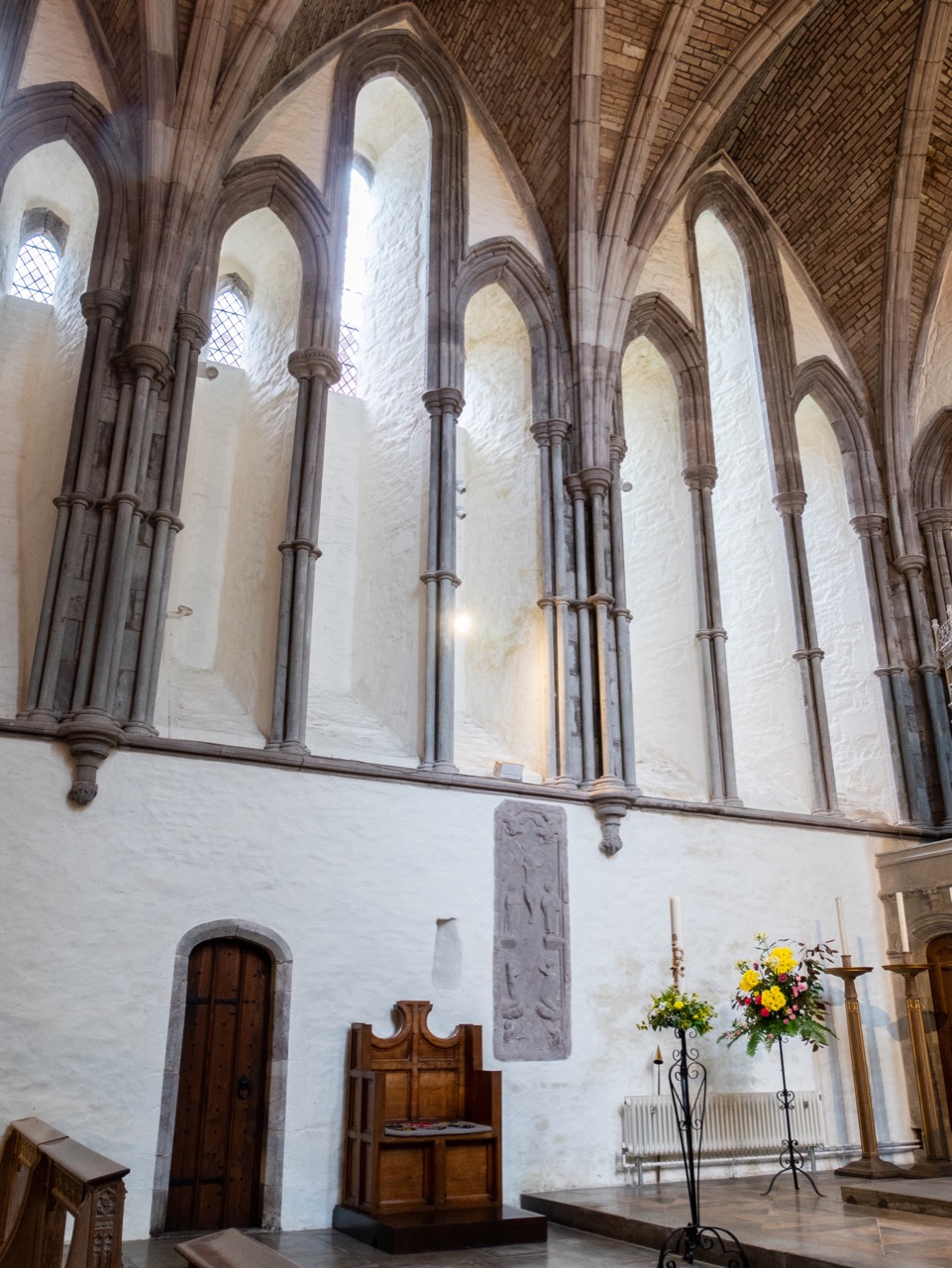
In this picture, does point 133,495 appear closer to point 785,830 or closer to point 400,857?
point 400,857

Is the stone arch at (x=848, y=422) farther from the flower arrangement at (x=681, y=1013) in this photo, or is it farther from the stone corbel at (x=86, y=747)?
the stone corbel at (x=86, y=747)

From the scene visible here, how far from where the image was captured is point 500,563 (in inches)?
437

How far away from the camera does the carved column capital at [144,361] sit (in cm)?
893

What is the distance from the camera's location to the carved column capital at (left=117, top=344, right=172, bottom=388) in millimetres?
8930

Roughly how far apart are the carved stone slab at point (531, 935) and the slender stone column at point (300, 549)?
78.3 inches

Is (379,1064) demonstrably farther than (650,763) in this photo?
No

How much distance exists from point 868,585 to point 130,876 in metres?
9.26

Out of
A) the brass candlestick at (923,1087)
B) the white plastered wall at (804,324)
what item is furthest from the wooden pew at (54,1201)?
the white plastered wall at (804,324)

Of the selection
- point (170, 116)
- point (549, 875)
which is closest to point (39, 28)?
point (170, 116)

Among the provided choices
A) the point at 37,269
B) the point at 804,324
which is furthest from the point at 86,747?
the point at 804,324

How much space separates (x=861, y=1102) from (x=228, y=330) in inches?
371

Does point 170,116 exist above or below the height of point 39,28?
A: below

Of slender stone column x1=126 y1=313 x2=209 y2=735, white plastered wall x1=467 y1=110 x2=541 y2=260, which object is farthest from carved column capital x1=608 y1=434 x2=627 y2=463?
slender stone column x1=126 y1=313 x2=209 y2=735

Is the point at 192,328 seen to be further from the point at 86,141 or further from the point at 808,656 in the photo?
the point at 808,656
